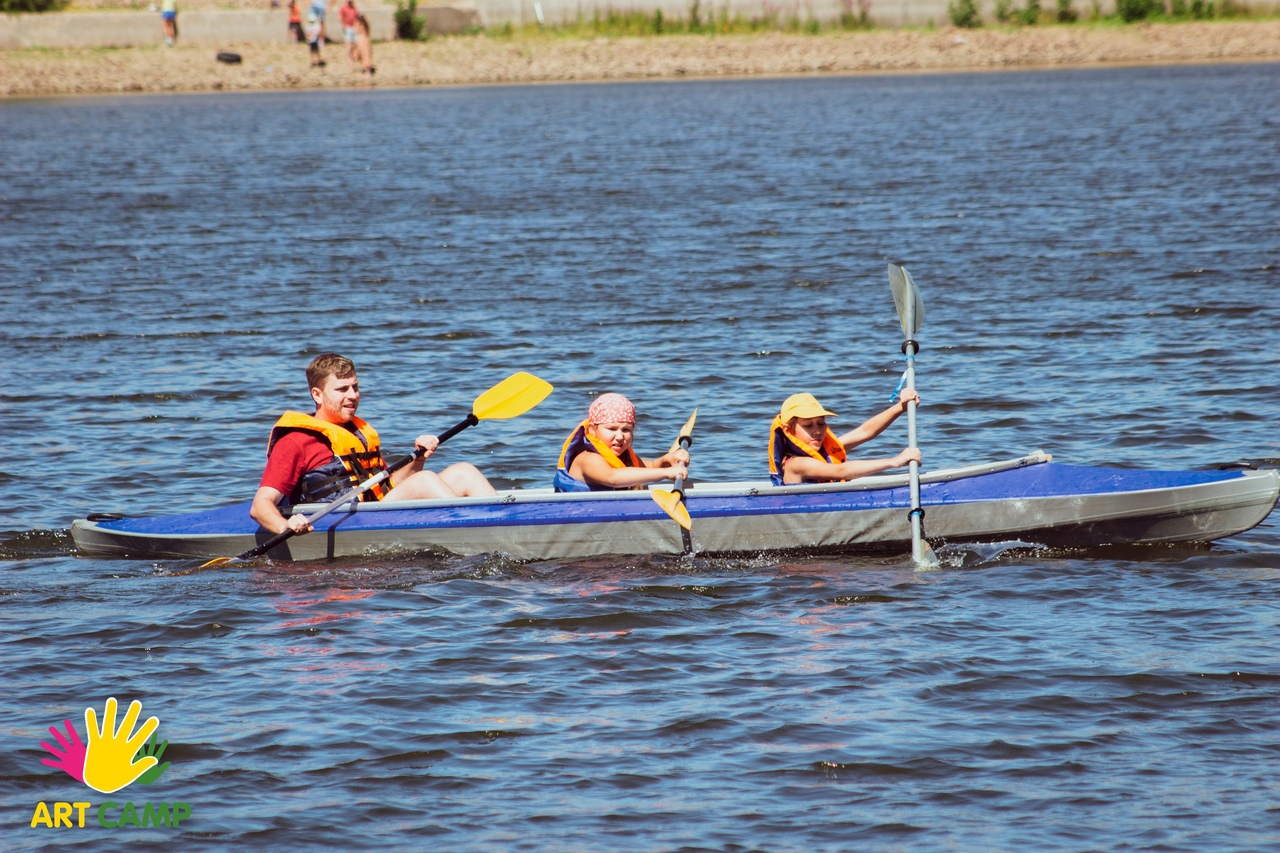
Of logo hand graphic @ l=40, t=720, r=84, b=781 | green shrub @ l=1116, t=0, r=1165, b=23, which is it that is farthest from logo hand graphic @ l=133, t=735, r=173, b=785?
green shrub @ l=1116, t=0, r=1165, b=23

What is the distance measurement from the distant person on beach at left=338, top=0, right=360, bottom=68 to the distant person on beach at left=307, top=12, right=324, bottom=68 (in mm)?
757

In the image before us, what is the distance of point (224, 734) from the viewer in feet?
21.5

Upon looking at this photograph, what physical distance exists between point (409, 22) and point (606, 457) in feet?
132

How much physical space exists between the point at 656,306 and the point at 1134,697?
10.5 meters

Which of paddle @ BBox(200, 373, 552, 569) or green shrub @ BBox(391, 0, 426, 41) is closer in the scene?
paddle @ BBox(200, 373, 552, 569)

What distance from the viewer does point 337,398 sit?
8836 mm

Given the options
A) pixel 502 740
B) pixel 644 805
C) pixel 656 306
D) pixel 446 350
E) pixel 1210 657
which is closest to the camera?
pixel 644 805

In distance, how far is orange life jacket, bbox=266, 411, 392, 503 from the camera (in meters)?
8.87

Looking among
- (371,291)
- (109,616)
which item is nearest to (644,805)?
(109,616)

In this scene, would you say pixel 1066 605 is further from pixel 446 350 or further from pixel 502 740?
pixel 446 350

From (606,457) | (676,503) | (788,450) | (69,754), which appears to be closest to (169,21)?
(606,457)

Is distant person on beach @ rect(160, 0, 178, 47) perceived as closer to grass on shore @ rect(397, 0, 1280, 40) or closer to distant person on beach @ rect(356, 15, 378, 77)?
distant person on beach @ rect(356, 15, 378, 77)

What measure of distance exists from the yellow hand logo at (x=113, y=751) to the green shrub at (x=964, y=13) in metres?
42.6

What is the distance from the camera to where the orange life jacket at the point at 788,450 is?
890 cm
